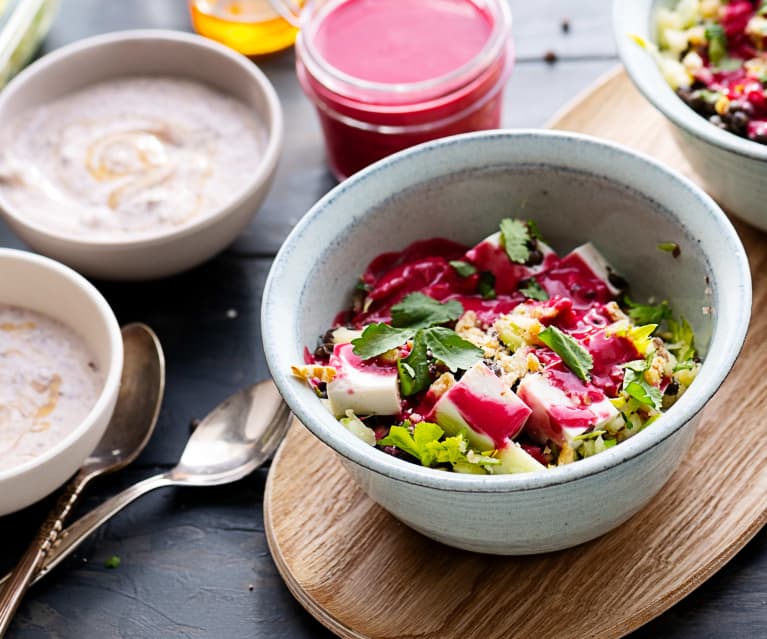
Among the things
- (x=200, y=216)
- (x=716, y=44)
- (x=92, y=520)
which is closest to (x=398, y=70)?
(x=200, y=216)

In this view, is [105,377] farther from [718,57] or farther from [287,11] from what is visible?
[718,57]

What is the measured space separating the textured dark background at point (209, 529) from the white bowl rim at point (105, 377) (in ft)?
0.68

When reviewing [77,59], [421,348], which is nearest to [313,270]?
[421,348]

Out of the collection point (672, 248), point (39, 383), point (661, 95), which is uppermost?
point (661, 95)

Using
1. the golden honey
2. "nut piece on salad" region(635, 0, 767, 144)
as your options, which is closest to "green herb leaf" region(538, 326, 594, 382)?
"nut piece on salad" region(635, 0, 767, 144)

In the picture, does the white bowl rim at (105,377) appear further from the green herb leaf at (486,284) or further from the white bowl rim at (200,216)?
the green herb leaf at (486,284)

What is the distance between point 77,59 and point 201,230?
644 mm

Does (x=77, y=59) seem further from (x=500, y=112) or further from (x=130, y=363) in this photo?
(x=500, y=112)

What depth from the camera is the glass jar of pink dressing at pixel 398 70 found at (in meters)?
2.34

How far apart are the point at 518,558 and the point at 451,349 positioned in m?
0.36

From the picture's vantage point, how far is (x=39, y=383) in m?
2.04

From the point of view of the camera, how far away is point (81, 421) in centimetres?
200

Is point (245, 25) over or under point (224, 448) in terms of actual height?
over

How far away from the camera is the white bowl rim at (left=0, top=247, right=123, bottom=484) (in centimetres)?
184
